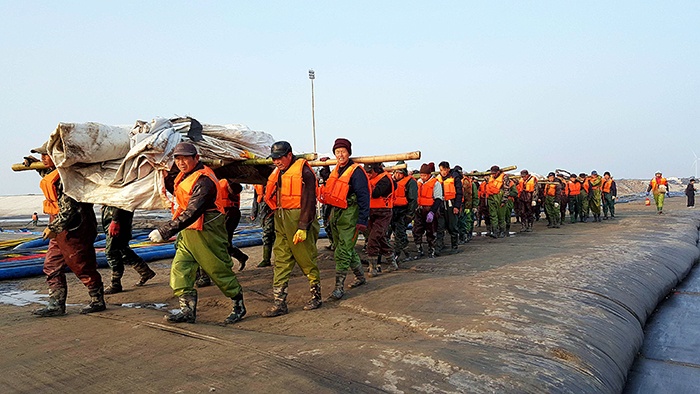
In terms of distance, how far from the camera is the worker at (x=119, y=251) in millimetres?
6020

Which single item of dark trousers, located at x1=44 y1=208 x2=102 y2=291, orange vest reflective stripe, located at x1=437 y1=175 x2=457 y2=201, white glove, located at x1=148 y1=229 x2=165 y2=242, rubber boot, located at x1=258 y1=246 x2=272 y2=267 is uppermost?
orange vest reflective stripe, located at x1=437 y1=175 x2=457 y2=201

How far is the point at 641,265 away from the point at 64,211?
285 inches

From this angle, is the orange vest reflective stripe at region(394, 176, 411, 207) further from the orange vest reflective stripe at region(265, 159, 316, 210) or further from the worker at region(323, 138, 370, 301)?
the orange vest reflective stripe at region(265, 159, 316, 210)

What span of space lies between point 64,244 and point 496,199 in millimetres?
9912

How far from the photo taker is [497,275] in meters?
5.39

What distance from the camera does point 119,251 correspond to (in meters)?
6.11

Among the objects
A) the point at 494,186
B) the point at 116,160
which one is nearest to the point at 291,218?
the point at 116,160

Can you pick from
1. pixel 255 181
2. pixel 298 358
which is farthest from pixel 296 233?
pixel 255 181

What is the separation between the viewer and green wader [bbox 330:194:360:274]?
5.06 metres

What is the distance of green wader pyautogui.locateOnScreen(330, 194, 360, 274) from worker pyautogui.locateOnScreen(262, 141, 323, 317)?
1.82 ft

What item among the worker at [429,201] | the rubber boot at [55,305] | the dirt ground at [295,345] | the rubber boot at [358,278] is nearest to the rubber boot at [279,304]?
the dirt ground at [295,345]

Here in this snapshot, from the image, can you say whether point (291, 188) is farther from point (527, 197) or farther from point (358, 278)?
point (527, 197)

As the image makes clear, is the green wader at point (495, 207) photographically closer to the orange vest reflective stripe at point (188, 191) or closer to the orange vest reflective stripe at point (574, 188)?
the orange vest reflective stripe at point (574, 188)

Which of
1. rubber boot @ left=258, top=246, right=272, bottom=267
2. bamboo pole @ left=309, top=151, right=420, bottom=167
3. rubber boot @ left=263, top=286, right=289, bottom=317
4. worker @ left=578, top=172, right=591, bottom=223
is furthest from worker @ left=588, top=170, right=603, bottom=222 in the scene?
rubber boot @ left=263, top=286, right=289, bottom=317
